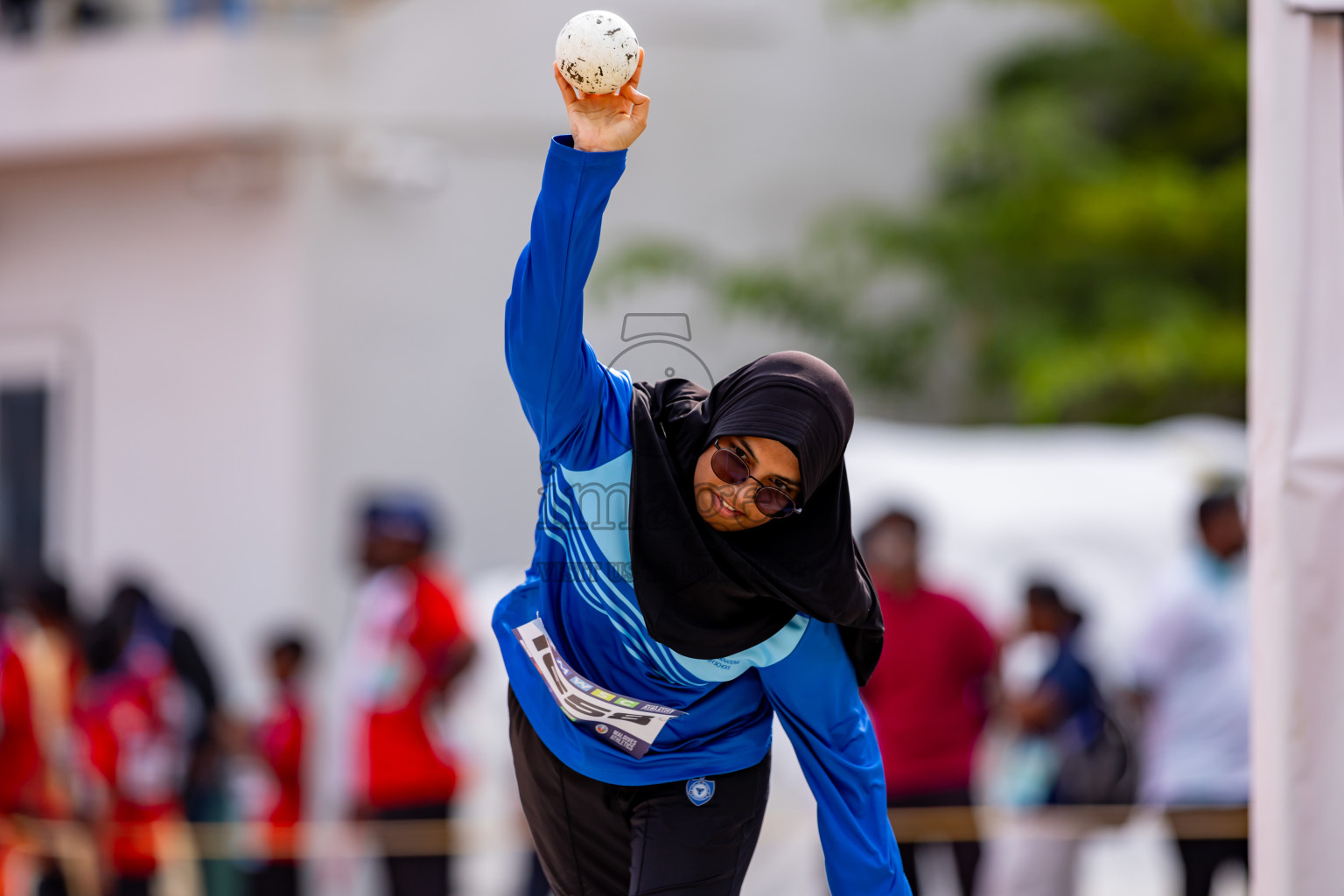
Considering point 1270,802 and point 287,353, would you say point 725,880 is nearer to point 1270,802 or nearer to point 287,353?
point 1270,802

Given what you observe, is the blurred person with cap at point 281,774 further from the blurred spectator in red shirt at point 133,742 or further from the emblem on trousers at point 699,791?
the emblem on trousers at point 699,791

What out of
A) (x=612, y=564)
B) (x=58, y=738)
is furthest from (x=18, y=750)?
(x=612, y=564)

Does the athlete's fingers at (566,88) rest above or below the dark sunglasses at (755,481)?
above

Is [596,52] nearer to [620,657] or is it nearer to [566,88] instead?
[566,88]

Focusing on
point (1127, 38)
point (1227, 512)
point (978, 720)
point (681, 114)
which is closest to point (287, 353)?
point (681, 114)

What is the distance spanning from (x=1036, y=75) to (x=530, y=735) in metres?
8.89

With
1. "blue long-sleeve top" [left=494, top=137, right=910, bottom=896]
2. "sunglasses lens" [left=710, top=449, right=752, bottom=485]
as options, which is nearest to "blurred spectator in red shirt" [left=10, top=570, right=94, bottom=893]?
"blue long-sleeve top" [left=494, top=137, right=910, bottom=896]

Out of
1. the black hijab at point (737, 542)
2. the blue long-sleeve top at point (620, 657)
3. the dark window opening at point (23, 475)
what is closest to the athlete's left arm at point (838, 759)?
the blue long-sleeve top at point (620, 657)

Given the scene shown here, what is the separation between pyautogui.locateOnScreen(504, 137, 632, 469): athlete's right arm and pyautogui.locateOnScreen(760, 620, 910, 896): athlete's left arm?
0.54 meters

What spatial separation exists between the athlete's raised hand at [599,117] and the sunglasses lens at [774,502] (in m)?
0.54

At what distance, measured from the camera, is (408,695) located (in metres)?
6.00

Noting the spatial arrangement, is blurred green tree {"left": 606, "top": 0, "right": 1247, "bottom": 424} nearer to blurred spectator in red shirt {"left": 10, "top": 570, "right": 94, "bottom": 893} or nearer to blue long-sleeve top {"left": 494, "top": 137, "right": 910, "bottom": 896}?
blurred spectator in red shirt {"left": 10, "top": 570, "right": 94, "bottom": 893}

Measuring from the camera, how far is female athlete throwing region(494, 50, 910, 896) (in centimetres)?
255

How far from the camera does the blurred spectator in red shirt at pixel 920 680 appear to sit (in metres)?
6.02
